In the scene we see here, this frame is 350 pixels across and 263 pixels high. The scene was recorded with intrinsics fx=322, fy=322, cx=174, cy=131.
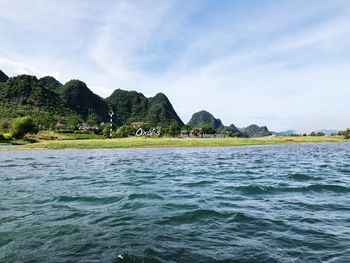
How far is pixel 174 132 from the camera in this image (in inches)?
7298

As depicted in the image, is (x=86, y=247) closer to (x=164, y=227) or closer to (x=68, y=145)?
(x=164, y=227)

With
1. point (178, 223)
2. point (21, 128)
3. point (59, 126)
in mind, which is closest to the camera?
point (178, 223)

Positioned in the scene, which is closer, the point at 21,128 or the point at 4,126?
the point at 21,128

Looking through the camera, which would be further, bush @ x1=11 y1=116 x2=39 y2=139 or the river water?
bush @ x1=11 y1=116 x2=39 y2=139

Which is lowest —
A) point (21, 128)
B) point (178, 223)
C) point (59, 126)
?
point (178, 223)

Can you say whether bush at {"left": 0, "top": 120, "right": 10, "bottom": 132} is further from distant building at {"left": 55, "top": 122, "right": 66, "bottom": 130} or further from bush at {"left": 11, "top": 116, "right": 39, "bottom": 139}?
distant building at {"left": 55, "top": 122, "right": 66, "bottom": 130}

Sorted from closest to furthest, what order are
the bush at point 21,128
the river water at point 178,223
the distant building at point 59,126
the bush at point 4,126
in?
the river water at point 178,223 < the bush at point 21,128 < the bush at point 4,126 < the distant building at point 59,126

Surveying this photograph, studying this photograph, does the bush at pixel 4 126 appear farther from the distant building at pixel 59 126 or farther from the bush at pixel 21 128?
the distant building at pixel 59 126

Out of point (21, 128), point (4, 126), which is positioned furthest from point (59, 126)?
point (21, 128)

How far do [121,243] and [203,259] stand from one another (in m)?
2.57

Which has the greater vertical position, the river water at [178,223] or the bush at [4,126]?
the bush at [4,126]

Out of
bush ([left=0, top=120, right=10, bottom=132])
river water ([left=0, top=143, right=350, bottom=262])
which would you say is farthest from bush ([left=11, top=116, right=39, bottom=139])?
river water ([left=0, top=143, right=350, bottom=262])

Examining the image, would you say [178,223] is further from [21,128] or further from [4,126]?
[4,126]

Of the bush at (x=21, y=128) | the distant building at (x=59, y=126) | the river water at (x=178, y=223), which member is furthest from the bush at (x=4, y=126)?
the river water at (x=178, y=223)
